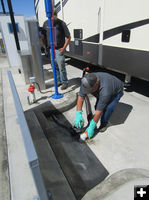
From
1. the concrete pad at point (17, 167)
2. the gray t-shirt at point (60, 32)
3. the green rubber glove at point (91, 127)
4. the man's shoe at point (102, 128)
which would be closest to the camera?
the concrete pad at point (17, 167)

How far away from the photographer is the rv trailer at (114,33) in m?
2.66

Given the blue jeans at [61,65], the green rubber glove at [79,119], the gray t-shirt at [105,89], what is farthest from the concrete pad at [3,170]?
the blue jeans at [61,65]

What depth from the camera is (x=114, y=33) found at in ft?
10.6

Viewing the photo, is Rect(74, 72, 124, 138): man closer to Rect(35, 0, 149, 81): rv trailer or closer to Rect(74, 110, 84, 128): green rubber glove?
Rect(74, 110, 84, 128): green rubber glove

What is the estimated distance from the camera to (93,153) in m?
1.96

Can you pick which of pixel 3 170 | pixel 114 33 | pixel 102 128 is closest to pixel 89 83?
pixel 102 128

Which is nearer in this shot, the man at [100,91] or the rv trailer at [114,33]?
the man at [100,91]

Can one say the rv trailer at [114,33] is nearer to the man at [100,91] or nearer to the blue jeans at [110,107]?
the blue jeans at [110,107]

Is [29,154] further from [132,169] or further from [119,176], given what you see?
[132,169]

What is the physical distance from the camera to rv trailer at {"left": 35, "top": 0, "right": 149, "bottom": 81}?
266 cm

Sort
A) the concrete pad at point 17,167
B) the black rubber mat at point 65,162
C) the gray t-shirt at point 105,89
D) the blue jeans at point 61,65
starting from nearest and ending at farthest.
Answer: the concrete pad at point 17,167
the black rubber mat at point 65,162
the gray t-shirt at point 105,89
the blue jeans at point 61,65

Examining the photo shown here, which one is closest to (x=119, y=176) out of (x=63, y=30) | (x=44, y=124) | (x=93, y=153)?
(x=93, y=153)

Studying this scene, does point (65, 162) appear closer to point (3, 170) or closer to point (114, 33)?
point (3, 170)

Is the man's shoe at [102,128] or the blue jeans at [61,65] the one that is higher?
the blue jeans at [61,65]
